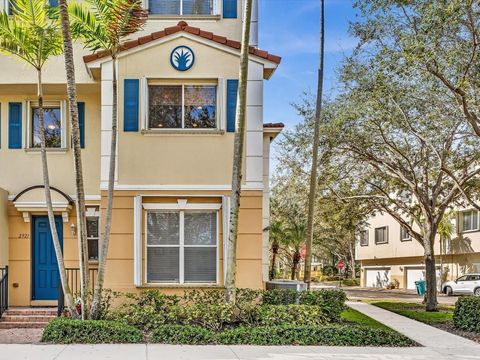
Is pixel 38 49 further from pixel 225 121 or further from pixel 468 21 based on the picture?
pixel 468 21

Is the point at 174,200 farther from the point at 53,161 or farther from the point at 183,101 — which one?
the point at 53,161

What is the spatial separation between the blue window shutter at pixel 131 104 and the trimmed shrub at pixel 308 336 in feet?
17.5

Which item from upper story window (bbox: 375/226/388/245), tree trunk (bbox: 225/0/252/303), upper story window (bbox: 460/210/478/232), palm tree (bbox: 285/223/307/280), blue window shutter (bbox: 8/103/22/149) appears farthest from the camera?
upper story window (bbox: 375/226/388/245)

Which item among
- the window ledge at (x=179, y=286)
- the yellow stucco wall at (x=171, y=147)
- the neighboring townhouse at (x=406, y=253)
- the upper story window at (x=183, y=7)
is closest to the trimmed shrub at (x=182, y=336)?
the window ledge at (x=179, y=286)

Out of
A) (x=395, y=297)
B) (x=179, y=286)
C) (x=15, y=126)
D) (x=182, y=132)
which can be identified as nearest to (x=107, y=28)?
(x=182, y=132)

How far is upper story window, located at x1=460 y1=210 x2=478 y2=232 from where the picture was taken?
34.9 m

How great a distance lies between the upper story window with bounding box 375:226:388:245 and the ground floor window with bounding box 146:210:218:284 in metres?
34.0

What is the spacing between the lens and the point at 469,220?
35.7 m

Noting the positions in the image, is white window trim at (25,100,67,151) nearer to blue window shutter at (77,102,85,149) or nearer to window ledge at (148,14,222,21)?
blue window shutter at (77,102,85,149)

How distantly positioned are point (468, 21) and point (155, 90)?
24.1ft

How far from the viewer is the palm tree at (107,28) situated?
11359 millimetres

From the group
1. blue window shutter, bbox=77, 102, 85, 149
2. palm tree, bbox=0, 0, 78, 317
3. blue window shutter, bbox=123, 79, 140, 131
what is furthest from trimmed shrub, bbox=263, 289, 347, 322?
blue window shutter, bbox=77, 102, 85, 149

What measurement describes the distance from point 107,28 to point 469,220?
30.5 meters

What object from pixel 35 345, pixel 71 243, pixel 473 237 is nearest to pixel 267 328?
pixel 35 345
